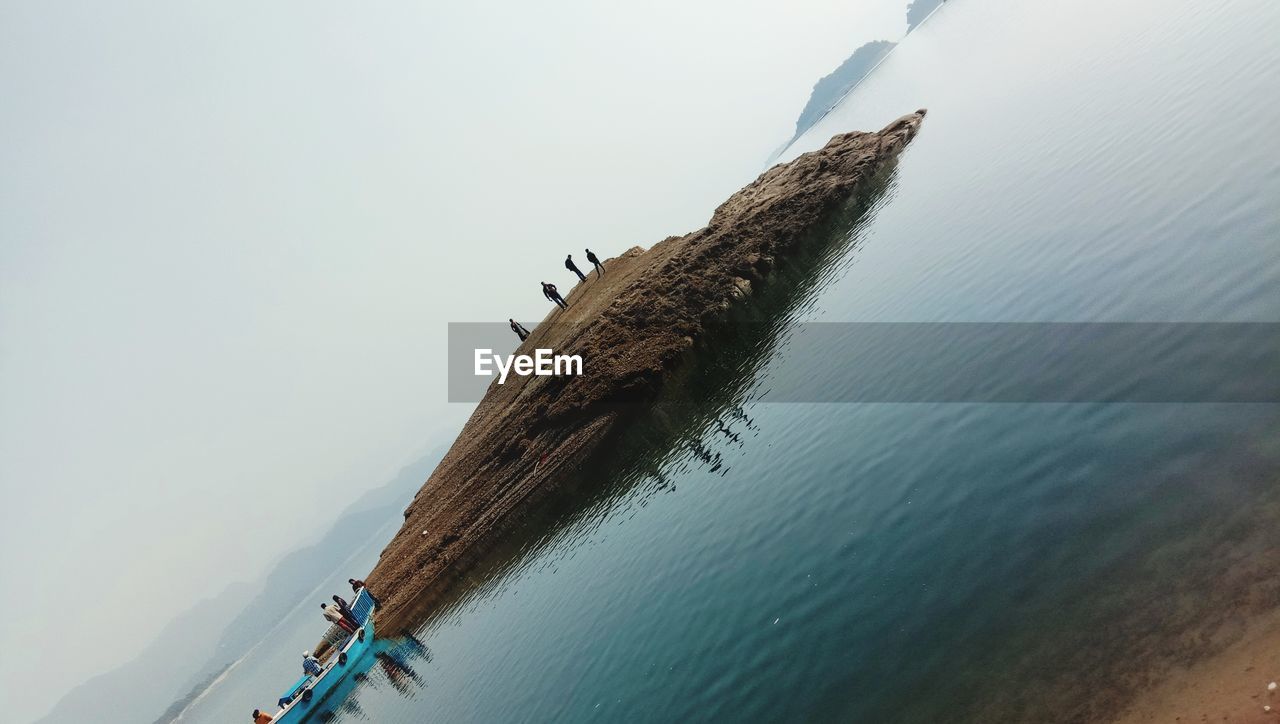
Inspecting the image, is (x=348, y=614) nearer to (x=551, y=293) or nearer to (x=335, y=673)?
(x=335, y=673)

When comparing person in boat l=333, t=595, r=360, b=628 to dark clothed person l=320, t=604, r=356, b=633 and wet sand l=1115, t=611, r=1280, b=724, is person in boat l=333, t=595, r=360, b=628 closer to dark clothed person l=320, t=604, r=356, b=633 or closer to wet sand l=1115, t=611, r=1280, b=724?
dark clothed person l=320, t=604, r=356, b=633

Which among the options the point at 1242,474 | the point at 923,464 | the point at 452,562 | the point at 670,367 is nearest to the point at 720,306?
the point at 670,367

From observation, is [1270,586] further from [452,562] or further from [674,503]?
[452,562]

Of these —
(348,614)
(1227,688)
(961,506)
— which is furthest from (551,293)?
(1227,688)

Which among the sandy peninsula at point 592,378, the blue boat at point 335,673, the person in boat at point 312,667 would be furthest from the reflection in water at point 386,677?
the sandy peninsula at point 592,378

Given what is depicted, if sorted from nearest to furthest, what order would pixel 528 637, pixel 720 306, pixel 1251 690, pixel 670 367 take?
pixel 1251 690 → pixel 528 637 → pixel 670 367 → pixel 720 306

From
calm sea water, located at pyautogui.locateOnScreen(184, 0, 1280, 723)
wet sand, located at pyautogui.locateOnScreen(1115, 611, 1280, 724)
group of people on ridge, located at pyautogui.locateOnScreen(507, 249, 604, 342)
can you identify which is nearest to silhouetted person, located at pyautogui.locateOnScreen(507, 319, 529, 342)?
group of people on ridge, located at pyautogui.locateOnScreen(507, 249, 604, 342)

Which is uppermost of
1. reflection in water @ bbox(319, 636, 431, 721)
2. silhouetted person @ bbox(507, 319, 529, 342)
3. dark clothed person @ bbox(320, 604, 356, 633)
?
silhouetted person @ bbox(507, 319, 529, 342)
